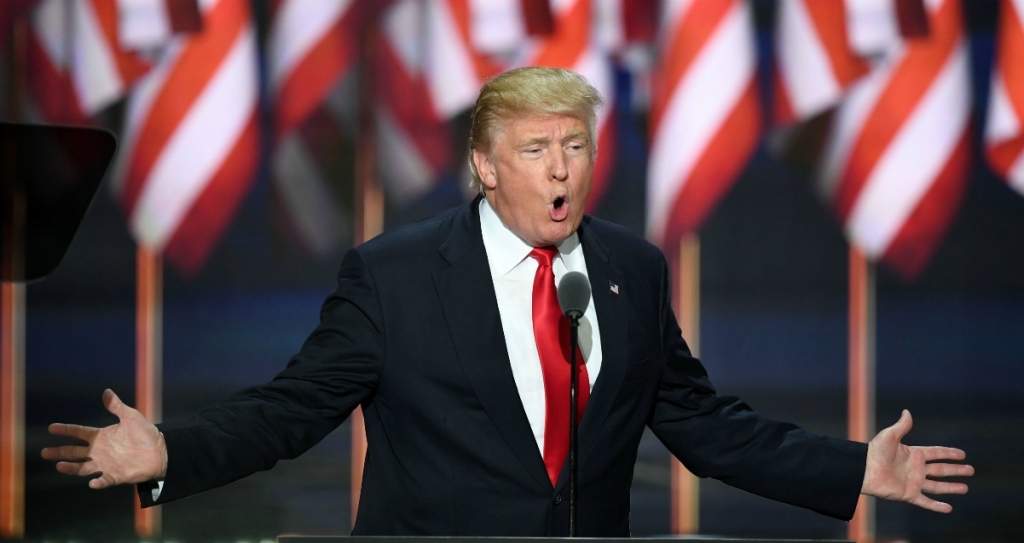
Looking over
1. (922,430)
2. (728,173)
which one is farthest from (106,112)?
(922,430)

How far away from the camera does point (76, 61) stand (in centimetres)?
434

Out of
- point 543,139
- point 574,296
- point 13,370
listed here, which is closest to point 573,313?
point 574,296

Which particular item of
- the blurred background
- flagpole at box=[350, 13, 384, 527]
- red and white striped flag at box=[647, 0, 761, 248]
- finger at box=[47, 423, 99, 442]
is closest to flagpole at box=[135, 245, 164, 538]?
the blurred background

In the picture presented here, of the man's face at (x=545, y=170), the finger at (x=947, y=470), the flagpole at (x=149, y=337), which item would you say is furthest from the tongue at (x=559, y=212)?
the flagpole at (x=149, y=337)

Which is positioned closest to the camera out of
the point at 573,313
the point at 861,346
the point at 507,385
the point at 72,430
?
the point at 72,430

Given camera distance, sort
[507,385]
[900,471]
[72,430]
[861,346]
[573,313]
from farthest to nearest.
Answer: [861,346] → [900,471] → [507,385] → [573,313] → [72,430]

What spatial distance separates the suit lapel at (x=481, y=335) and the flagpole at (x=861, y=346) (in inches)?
99.1

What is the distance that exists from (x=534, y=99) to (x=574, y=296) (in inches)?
16.1

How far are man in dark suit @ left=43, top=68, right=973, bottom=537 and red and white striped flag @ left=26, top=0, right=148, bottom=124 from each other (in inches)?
104

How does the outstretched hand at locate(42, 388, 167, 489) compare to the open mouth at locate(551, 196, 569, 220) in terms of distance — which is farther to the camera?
the open mouth at locate(551, 196, 569, 220)

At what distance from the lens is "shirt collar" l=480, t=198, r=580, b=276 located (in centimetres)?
209

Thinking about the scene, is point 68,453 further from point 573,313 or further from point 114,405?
point 573,313

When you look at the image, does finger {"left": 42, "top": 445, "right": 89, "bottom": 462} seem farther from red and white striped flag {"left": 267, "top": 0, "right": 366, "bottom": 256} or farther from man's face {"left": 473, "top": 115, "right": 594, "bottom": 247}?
red and white striped flag {"left": 267, "top": 0, "right": 366, "bottom": 256}

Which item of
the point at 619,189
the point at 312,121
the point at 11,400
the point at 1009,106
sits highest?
the point at 1009,106
